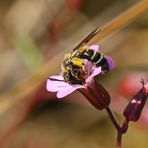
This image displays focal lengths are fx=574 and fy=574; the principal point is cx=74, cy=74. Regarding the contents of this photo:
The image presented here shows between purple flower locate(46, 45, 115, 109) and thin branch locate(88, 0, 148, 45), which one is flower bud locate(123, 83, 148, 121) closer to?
purple flower locate(46, 45, 115, 109)

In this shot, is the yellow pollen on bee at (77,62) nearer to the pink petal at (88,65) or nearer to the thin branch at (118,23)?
the pink petal at (88,65)

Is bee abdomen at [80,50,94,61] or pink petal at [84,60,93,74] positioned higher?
bee abdomen at [80,50,94,61]

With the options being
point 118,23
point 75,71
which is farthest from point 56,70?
point 75,71

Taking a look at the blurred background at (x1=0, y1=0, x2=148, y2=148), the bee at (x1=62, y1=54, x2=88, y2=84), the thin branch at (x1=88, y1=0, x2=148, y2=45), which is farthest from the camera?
the blurred background at (x1=0, y1=0, x2=148, y2=148)

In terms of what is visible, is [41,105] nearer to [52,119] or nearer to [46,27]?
[52,119]

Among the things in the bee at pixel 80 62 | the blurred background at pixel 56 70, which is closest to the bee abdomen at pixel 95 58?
the bee at pixel 80 62

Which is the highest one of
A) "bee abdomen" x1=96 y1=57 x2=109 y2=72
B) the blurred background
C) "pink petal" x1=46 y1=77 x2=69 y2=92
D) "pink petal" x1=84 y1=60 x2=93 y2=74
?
"pink petal" x1=46 y1=77 x2=69 y2=92

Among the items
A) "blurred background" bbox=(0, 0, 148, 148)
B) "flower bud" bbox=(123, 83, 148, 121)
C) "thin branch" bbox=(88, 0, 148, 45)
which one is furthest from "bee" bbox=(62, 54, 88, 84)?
"blurred background" bbox=(0, 0, 148, 148)
